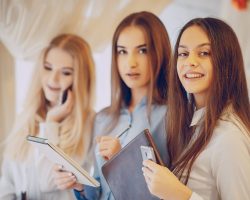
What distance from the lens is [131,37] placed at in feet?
3.84

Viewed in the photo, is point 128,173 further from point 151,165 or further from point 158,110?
point 158,110

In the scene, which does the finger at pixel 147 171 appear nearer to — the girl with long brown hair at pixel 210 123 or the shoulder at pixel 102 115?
the girl with long brown hair at pixel 210 123

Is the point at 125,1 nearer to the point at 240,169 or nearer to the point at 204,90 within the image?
the point at 204,90

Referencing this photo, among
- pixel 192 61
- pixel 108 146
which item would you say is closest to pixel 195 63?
pixel 192 61

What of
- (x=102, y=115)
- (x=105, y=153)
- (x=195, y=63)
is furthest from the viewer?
(x=102, y=115)

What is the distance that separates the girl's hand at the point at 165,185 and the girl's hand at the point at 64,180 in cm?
35

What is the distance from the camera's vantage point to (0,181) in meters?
1.28

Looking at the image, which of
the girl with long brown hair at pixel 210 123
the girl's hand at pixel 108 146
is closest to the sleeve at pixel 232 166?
the girl with long brown hair at pixel 210 123

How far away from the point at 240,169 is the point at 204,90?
0.24 metres

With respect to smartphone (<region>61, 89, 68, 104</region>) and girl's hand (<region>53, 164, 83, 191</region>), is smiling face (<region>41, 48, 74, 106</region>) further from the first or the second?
girl's hand (<region>53, 164, 83, 191</region>)

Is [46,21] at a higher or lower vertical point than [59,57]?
higher

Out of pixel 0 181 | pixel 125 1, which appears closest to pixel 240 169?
pixel 125 1

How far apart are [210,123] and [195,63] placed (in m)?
0.17

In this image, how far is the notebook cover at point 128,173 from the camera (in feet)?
3.30
